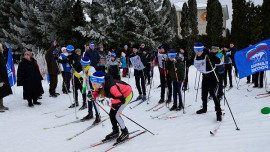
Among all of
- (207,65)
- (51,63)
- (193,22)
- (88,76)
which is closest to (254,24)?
(193,22)

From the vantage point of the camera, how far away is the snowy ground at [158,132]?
3.91 m

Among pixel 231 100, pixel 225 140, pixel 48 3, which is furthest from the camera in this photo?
pixel 48 3

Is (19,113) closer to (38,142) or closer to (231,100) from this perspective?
(38,142)

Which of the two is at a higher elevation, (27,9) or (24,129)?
(27,9)

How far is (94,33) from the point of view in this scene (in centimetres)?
2164

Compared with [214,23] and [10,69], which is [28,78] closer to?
[10,69]

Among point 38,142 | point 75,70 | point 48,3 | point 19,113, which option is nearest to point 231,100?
point 75,70

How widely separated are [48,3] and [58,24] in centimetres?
316

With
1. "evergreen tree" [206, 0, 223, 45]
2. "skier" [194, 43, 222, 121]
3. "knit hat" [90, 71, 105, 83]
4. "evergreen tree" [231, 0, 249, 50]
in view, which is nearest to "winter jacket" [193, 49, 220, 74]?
"skier" [194, 43, 222, 121]

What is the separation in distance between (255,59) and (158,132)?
5.12 meters

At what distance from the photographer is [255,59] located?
7.59 m

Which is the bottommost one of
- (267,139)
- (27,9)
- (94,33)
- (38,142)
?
(38,142)

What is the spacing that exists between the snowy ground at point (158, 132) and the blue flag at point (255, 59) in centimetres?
115

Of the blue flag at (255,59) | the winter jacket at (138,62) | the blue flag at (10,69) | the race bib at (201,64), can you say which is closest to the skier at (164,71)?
the winter jacket at (138,62)
